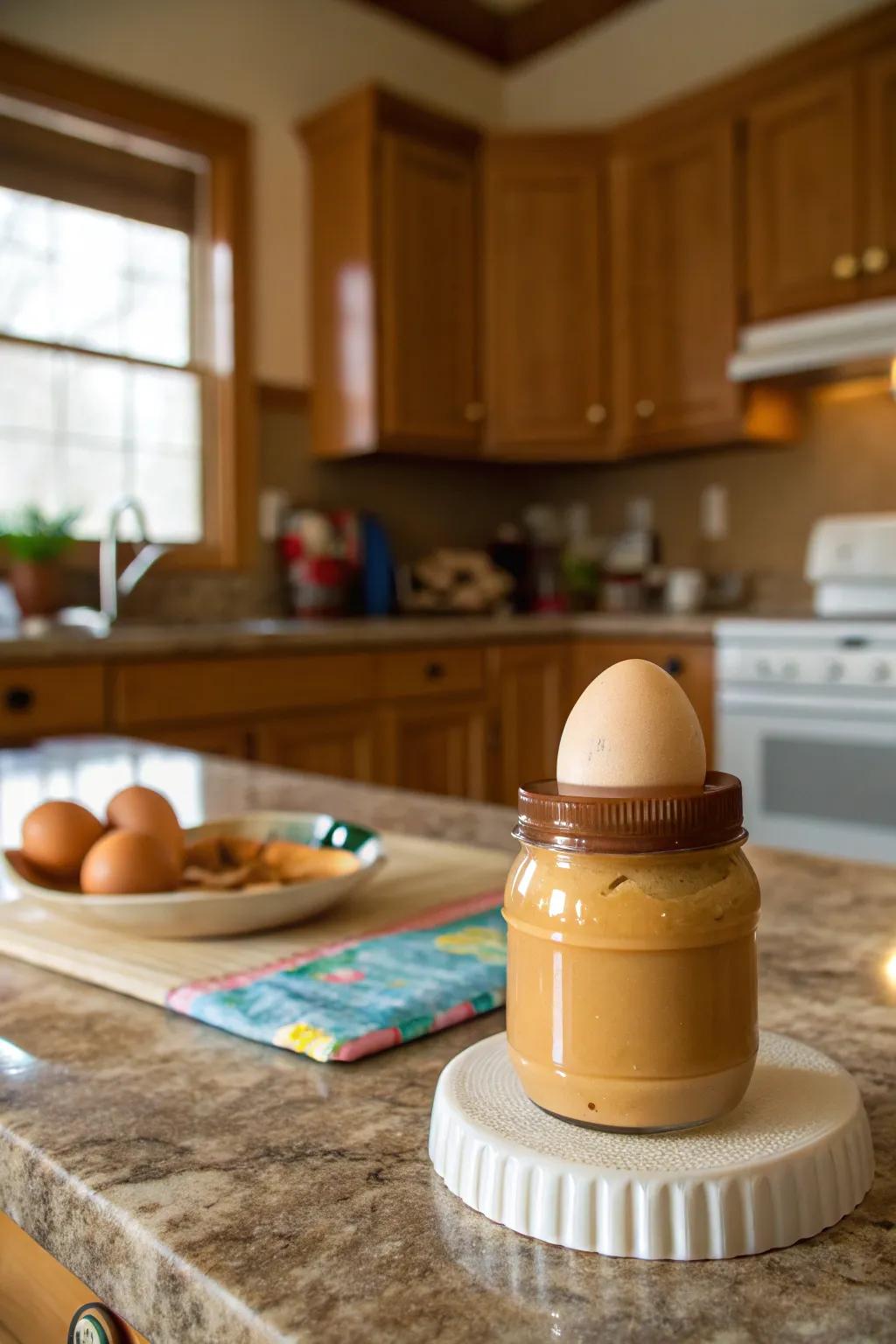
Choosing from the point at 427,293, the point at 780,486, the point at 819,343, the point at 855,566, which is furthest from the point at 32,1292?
the point at 780,486

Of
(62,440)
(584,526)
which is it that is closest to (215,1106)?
(62,440)

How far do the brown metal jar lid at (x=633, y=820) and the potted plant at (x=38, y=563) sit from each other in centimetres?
273

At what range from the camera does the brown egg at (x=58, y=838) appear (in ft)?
2.27

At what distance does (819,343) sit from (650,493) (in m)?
1.11

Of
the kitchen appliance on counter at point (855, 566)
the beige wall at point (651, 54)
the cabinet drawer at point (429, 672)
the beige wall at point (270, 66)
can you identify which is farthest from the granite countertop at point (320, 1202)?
the beige wall at point (651, 54)

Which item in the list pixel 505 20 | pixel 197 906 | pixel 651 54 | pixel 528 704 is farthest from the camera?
pixel 505 20

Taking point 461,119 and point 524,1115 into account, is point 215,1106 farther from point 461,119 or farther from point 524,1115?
point 461,119

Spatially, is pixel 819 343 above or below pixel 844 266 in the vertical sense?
below

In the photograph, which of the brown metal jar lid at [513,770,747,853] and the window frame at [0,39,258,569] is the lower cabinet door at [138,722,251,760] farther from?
the brown metal jar lid at [513,770,747,853]

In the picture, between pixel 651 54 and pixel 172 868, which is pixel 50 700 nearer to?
pixel 172 868

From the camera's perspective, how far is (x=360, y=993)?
22.0 inches

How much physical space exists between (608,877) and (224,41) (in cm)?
402

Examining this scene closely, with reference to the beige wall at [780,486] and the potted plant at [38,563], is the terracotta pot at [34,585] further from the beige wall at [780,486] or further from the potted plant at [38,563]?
the beige wall at [780,486]

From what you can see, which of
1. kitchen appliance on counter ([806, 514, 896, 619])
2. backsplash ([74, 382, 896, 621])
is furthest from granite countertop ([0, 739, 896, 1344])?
backsplash ([74, 382, 896, 621])
